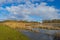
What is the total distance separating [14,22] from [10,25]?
0.48 meters

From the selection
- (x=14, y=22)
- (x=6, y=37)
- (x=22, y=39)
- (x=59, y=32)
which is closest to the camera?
(x=6, y=37)

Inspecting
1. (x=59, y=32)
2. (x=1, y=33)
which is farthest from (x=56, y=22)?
(x=1, y=33)

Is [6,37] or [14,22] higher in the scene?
[14,22]

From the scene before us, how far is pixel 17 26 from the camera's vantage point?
10859 millimetres

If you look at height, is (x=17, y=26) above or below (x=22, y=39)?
above

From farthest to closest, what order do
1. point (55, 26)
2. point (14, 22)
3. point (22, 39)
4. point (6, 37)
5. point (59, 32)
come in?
point (59, 32)
point (55, 26)
point (14, 22)
point (22, 39)
point (6, 37)

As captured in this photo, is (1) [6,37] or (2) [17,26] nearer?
(1) [6,37]

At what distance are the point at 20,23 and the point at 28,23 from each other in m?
0.50

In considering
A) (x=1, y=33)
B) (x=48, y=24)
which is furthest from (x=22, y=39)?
(x=48, y=24)

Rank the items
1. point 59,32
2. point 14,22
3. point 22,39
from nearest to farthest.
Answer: point 22,39, point 14,22, point 59,32

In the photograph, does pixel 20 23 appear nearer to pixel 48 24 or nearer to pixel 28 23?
pixel 28 23

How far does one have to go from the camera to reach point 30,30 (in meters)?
12.0

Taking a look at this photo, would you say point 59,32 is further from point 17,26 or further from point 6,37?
point 6,37

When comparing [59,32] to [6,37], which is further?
[59,32]
